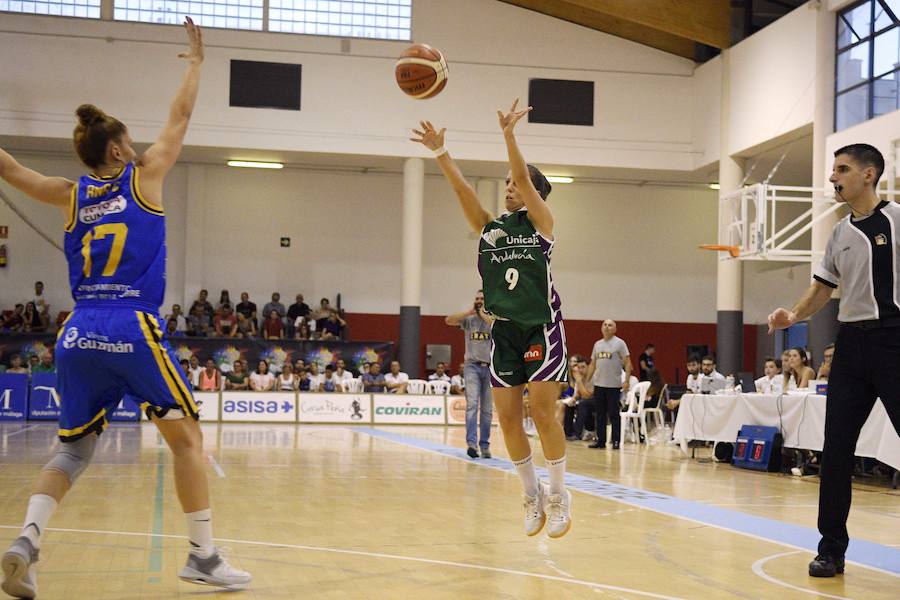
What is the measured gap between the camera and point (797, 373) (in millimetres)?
12172

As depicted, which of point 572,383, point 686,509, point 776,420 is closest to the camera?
point 686,509

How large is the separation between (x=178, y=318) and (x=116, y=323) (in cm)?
2275

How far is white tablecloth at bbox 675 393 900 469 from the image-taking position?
8969 mm

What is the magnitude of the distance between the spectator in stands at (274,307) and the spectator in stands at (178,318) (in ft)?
6.82

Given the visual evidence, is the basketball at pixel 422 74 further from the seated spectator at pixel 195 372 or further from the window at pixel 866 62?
the seated spectator at pixel 195 372

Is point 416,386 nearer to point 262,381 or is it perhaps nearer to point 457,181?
point 262,381

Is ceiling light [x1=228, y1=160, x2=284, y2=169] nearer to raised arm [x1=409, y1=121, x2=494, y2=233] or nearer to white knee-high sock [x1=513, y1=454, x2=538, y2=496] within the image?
raised arm [x1=409, y1=121, x2=494, y2=233]

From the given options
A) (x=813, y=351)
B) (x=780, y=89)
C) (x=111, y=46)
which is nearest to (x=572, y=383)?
(x=813, y=351)

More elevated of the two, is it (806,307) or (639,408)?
(806,307)

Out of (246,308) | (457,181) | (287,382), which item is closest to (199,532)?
(457,181)

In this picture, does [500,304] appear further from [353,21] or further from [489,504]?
[353,21]

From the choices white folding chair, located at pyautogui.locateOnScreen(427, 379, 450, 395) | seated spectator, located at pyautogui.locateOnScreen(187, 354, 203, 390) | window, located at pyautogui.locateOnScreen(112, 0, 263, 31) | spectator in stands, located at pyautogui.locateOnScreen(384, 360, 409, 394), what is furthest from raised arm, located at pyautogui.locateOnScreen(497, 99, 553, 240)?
window, located at pyautogui.locateOnScreen(112, 0, 263, 31)

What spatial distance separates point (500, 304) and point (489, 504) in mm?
2699

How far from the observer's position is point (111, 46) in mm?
23891
